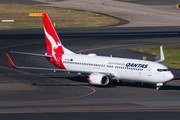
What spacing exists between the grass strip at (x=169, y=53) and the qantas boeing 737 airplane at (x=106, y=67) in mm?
19846

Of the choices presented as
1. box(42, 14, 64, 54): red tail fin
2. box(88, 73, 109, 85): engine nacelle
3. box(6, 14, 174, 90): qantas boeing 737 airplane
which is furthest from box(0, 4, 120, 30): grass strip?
box(88, 73, 109, 85): engine nacelle

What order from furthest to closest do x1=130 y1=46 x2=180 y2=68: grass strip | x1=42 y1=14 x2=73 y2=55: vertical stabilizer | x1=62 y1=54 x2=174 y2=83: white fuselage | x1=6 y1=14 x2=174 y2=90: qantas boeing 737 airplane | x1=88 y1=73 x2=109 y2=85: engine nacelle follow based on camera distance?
x1=130 y1=46 x2=180 y2=68: grass strip < x1=42 y1=14 x2=73 y2=55: vertical stabilizer < x1=88 y1=73 x2=109 y2=85: engine nacelle < x1=6 y1=14 x2=174 y2=90: qantas boeing 737 airplane < x1=62 y1=54 x2=174 y2=83: white fuselage

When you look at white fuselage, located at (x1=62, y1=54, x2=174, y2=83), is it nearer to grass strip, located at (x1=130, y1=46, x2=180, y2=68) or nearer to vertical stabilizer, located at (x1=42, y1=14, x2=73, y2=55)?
vertical stabilizer, located at (x1=42, y1=14, x2=73, y2=55)

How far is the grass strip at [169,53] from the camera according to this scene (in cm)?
7238

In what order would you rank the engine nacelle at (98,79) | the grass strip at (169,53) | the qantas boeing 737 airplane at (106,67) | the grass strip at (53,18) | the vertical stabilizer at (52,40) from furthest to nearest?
the grass strip at (53,18), the grass strip at (169,53), the vertical stabilizer at (52,40), the engine nacelle at (98,79), the qantas boeing 737 airplane at (106,67)

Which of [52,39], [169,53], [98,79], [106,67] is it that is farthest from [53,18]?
[98,79]

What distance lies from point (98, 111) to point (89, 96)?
9169 mm

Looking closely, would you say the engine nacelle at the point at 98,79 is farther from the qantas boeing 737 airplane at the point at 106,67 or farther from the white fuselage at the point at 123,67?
the white fuselage at the point at 123,67

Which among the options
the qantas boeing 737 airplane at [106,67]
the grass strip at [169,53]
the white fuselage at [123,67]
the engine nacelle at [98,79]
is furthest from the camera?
the grass strip at [169,53]

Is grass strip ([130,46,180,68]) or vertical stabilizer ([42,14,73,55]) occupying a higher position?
vertical stabilizer ([42,14,73,55])

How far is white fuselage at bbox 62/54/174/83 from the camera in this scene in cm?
4872

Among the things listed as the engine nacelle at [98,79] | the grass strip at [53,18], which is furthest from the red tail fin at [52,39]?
the grass strip at [53,18]

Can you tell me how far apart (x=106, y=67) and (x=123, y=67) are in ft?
9.68

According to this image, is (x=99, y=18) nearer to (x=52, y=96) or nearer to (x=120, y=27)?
(x=120, y=27)
